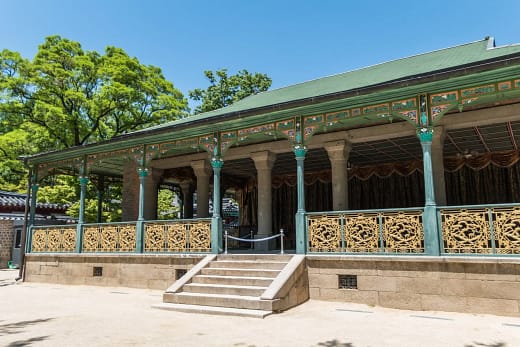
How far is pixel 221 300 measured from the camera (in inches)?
317

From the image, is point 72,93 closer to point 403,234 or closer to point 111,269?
point 111,269

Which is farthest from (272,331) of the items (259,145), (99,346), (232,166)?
(232,166)

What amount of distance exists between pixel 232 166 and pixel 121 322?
8931 millimetres

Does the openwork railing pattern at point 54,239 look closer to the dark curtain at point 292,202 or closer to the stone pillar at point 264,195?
the stone pillar at point 264,195

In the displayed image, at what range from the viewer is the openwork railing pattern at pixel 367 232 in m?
8.11

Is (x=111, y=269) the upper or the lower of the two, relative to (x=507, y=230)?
lower

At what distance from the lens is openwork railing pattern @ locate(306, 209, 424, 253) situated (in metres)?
8.11

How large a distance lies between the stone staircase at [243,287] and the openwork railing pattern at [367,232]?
70 cm

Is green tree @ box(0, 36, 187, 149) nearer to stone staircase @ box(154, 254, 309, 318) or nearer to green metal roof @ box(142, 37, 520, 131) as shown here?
green metal roof @ box(142, 37, 520, 131)

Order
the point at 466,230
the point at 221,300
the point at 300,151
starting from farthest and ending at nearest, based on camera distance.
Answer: the point at 300,151 < the point at 221,300 < the point at 466,230

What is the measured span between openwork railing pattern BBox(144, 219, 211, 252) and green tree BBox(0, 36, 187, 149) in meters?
14.5

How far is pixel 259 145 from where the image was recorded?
1278cm

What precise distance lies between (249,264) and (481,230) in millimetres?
4702

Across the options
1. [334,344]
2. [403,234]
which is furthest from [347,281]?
[334,344]
